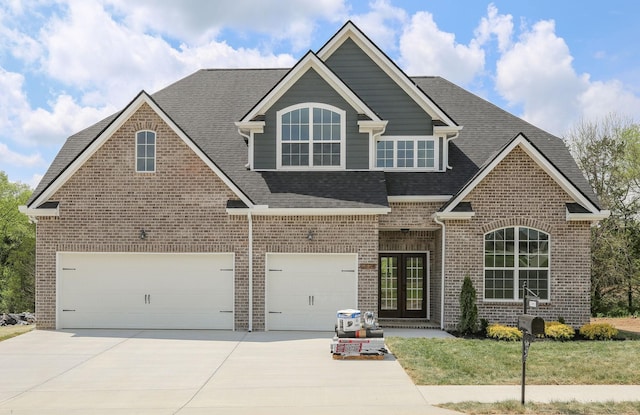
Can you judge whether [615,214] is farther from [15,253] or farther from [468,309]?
[15,253]

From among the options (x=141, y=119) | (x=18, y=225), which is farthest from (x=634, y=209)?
(x=18, y=225)

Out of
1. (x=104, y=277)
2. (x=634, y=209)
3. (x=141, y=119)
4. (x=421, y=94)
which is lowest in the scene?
(x=104, y=277)

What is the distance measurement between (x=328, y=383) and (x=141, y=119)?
1003 cm

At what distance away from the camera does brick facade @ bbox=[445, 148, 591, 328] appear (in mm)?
17156

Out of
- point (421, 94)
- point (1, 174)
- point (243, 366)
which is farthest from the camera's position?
point (1, 174)

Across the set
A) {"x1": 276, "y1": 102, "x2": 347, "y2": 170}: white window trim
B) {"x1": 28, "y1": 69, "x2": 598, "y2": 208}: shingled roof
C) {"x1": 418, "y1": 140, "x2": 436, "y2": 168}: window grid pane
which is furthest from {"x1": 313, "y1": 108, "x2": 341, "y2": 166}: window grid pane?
{"x1": 418, "y1": 140, "x2": 436, "y2": 168}: window grid pane

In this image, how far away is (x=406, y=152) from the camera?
19.3 m

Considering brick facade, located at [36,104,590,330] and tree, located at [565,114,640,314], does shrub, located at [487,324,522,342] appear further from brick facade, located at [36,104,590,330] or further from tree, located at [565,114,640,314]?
tree, located at [565,114,640,314]

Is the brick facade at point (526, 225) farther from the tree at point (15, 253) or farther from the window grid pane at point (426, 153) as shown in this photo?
the tree at point (15, 253)

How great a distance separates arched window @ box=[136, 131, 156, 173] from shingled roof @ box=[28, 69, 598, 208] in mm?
958

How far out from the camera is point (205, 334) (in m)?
16.4

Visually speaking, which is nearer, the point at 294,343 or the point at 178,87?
the point at 294,343

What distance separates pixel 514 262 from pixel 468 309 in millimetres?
2023

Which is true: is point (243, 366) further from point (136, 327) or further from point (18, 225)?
point (18, 225)
